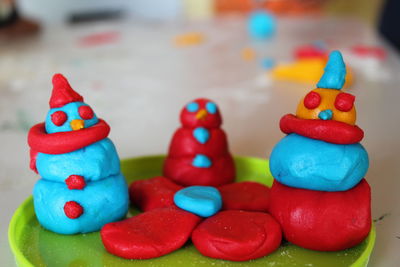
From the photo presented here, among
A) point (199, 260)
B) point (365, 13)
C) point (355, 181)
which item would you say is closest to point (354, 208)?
point (355, 181)

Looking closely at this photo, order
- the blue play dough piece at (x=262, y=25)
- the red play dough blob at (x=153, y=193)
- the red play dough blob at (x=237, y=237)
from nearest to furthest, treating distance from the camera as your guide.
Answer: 1. the red play dough blob at (x=237, y=237)
2. the red play dough blob at (x=153, y=193)
3. the blue play dough piece at (x=262, y=25)

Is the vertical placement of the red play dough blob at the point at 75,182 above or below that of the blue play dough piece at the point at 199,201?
above

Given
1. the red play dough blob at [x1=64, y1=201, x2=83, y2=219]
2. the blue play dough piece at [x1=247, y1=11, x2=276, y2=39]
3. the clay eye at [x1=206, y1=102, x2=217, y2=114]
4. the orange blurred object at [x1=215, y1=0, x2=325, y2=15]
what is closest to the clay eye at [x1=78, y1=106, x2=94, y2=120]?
the red play dough blob at [x1=64, y1=201, x2=83, y2=219]

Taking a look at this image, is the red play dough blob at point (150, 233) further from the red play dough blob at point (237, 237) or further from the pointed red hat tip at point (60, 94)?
the pointed red hat tip at point (60, 94)

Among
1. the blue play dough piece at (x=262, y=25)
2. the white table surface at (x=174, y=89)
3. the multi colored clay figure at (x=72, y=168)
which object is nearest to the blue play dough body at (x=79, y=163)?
the multi colored clay figure at (x=72, y=168)

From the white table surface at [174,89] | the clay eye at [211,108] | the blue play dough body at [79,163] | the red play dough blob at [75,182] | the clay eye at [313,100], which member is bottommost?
the white table surface at [174,89]

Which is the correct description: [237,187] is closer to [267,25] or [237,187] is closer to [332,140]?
[332,140]

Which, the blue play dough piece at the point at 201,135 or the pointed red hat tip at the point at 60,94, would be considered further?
the blue play dough piece at the point at 201,135

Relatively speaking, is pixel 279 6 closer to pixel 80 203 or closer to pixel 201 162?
pixel 201 162
